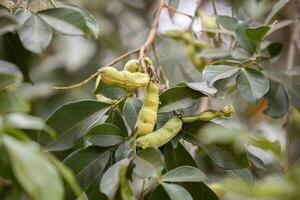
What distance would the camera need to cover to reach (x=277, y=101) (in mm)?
1013

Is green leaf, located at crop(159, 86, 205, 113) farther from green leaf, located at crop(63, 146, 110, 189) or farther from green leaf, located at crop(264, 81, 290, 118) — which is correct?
green leaf, located at crop(264, 81, 290, 118)

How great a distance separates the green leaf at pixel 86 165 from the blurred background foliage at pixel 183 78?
161mm

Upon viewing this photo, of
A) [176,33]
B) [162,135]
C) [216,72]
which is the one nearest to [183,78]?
[176,33]

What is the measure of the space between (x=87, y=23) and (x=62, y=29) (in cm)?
5

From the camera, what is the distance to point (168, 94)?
834 mm

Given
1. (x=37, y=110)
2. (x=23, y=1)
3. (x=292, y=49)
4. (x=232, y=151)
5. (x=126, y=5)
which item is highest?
(x=23, y=1)

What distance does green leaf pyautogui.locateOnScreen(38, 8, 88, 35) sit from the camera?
2.60 ft

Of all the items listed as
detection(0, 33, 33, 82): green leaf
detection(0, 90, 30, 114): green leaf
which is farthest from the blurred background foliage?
detection(0, 90, 30, 114): green leaf

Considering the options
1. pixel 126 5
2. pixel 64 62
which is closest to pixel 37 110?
pixel 64 62

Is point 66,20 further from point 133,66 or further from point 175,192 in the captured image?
point 175,192

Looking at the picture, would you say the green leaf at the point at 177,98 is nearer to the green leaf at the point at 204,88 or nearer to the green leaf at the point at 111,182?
the green leaf at the point at 204,88

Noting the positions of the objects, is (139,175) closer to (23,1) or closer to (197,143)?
(197,143)

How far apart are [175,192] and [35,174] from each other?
0.26 meters

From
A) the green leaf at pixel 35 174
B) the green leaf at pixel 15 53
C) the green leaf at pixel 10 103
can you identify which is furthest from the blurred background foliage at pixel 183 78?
the green leaf at pixel 35 174
